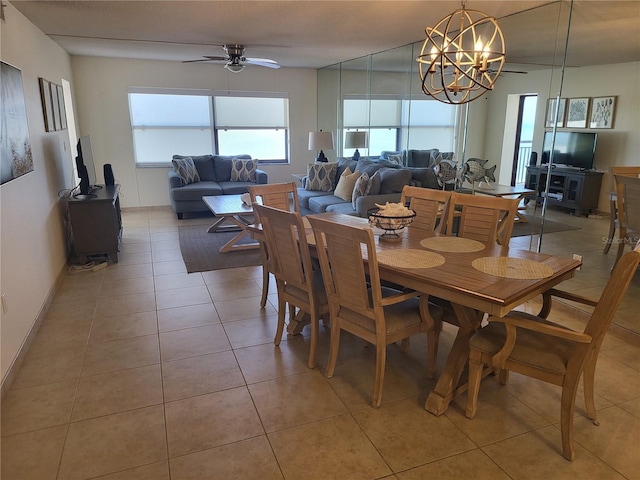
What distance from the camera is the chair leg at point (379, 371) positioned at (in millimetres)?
2250

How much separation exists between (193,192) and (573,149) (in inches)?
196

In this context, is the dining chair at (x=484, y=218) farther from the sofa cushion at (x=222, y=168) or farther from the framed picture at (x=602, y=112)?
the sofa cushion at (x=222, y=168)

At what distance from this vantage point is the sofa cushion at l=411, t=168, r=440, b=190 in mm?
5371

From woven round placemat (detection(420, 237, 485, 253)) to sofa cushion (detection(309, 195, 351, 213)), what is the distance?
2.72 m

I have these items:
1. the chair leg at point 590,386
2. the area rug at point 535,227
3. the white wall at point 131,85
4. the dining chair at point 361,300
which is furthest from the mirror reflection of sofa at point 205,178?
the chair leg at point 590,386

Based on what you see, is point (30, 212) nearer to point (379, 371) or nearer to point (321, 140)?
point (379, 371)

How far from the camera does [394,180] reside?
5191 mm

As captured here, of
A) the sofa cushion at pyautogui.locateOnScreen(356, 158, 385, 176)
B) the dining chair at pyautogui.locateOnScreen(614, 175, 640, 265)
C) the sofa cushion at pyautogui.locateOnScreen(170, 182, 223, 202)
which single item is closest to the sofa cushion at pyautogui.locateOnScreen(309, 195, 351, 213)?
the sofa cushion at pyautogui.locateOnScreen(356, 158, 385, 176)

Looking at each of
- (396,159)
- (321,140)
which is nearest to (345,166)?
(396,159)

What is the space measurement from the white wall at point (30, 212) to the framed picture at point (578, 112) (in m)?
4.17

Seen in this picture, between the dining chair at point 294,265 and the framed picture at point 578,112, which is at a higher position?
the framed picture at point 578,112

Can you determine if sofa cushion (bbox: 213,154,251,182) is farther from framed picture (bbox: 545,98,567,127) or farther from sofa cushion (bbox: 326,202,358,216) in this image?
framed picture (bbox: 545,98,567,127)

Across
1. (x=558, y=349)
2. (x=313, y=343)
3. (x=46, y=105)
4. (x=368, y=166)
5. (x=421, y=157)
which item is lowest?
(x=313, y=343)

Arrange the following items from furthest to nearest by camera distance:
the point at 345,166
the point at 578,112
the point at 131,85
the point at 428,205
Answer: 1. the point at 131,85
2. the point at 345,166
3. the point at 578,112
4. the point at 428,205
